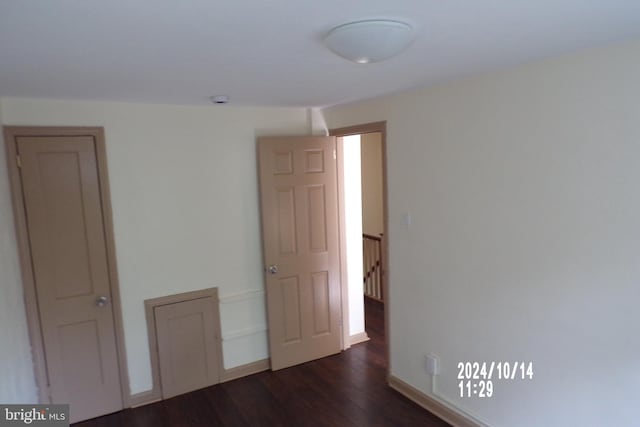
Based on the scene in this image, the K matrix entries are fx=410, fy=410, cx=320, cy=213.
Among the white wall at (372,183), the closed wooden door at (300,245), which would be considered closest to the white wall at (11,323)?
the closed wooden door at (300,245)

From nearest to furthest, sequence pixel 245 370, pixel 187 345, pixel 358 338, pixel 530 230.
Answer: pixel 530 230 < pixel 187 345 < pixel 245 370 < pixel 358 338

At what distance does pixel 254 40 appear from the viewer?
1.57 metres

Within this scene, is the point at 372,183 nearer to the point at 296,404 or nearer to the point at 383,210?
the point at 383,210

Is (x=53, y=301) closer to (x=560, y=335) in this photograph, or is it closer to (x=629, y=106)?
(x=560, y=335)

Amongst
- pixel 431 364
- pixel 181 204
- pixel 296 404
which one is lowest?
pixel 296 404

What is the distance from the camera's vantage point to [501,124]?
2287 mm

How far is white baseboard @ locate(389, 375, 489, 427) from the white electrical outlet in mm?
202

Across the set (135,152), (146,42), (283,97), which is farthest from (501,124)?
(135,152)

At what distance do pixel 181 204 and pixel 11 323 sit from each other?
1308 millimetres

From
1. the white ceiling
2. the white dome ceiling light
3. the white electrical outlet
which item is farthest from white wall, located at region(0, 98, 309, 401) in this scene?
the white dome ceiling light

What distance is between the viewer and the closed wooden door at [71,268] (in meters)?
2.75

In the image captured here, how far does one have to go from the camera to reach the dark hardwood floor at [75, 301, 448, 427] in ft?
9.54

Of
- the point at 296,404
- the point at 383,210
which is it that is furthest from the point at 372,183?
the point at 296,404

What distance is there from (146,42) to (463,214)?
1.96 metres
